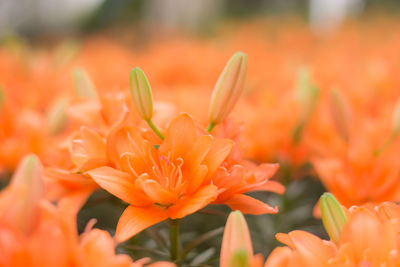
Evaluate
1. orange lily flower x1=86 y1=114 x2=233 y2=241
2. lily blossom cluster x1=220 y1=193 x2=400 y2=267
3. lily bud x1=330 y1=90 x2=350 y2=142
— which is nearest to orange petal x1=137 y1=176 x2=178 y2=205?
orange lily flower x1=86 y1=114 x2=233 y2=241

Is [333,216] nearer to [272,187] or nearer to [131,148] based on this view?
[272,187]

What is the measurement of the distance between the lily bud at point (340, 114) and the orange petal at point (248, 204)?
1.00ft

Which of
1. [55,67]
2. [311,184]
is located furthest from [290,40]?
[311,184]

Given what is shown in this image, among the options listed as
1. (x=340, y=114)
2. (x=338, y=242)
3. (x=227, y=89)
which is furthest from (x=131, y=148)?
(x=340, y=114)

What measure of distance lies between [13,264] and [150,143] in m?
0.23

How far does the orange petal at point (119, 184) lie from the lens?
0.50 m

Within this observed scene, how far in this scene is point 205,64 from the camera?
1704 mm

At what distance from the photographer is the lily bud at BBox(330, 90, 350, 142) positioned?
2.44 ft

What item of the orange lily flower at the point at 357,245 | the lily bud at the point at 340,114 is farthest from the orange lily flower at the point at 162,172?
the lily bud at the point at 340,114

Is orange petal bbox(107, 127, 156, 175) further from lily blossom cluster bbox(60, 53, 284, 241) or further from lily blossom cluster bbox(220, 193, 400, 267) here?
lily blossom cluster bbox(220, 193, 400, 267)

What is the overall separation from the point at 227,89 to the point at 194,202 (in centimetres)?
17

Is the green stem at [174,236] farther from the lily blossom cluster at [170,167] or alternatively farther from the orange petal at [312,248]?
the orange petal at [312,248]

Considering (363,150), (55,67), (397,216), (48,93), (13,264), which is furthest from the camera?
(55,67)

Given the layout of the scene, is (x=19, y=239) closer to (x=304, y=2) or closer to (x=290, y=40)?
(x=290, y=40)
